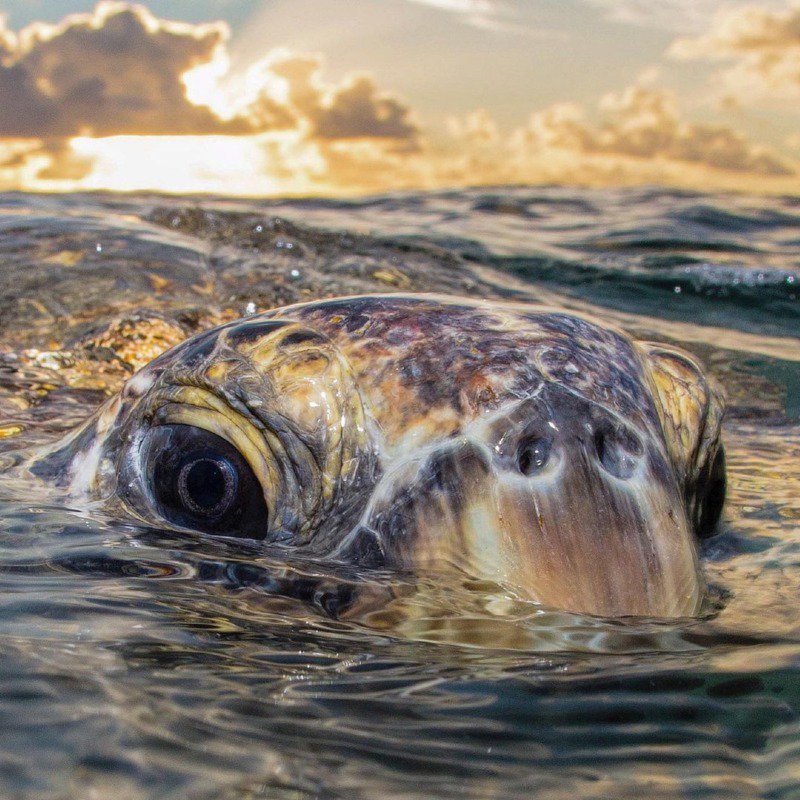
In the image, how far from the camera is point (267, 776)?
1167 millimetres

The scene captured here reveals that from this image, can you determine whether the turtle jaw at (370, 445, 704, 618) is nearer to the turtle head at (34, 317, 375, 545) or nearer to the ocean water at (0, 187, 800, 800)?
the ocean water at (0, 187, 800, 800)

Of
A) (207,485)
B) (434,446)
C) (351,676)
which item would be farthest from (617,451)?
(207,485)

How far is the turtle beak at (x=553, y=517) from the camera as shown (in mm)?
1703

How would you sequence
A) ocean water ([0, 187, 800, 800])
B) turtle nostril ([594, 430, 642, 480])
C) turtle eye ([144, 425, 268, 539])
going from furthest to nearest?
1. turtle eye ([144, 425, 268, 539])
2. turtle nostril ([594, 430, 642, 480])
3. ocean water ([0, 187, 800, 800])

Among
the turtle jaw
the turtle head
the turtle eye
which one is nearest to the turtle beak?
the turtle jaw

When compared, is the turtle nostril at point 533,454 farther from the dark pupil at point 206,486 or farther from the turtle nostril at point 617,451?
the dark pupil at point 206,486

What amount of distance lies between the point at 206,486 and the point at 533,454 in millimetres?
640

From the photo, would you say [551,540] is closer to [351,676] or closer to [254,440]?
[351,676]

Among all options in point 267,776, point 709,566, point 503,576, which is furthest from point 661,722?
point 709,566

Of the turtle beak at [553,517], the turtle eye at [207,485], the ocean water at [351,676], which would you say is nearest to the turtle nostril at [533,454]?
the turtle beak at [553,517]

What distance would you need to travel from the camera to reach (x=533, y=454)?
1.75m

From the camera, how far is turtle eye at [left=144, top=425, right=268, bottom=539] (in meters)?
1.96

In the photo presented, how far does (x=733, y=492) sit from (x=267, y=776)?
213 cm

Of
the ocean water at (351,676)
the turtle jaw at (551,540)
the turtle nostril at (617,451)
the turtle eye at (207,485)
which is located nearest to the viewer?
the ocean water at (351,676)
